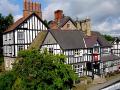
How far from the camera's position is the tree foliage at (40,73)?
85.4 feet

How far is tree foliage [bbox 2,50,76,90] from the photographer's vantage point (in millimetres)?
26031

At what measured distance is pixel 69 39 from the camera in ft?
134

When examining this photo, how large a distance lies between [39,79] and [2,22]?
31.4 meters

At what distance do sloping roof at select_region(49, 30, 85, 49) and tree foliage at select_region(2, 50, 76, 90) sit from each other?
11.2 m

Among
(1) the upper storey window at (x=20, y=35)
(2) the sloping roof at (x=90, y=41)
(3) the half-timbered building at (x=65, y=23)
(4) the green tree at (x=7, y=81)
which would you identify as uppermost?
(3) the half-timbered building at (x=65, y=23)

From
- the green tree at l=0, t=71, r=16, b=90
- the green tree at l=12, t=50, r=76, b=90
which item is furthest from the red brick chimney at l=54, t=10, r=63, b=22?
the green tree at l=0, t=71, r=16, b=90

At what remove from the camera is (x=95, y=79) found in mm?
40812

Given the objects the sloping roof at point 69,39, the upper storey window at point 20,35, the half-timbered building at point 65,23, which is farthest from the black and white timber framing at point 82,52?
the half-timbered building at point 65,23

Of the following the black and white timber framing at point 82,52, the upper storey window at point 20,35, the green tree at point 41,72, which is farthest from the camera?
the upper storey window at point 20,35

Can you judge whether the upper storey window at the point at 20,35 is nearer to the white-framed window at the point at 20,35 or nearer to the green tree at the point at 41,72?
the white-framed window at the point at 20,35

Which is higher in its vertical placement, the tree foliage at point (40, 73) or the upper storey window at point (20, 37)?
the upper storey window at point (20, 37)

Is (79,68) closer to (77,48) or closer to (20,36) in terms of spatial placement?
(77,48)

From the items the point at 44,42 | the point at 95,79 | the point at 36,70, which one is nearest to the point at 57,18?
the point at 44,42

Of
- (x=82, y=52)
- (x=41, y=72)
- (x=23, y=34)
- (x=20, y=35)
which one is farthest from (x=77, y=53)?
(x=41, y=72)
